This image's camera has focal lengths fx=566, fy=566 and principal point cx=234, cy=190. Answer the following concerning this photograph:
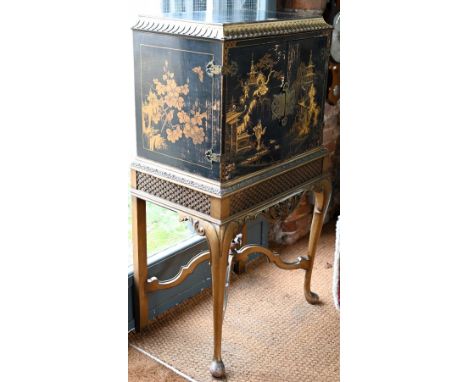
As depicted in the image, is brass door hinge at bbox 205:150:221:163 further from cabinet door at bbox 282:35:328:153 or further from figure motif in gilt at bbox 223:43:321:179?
cabinet door at bbox 282:35:328:153

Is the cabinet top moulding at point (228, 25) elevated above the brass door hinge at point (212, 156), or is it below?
above

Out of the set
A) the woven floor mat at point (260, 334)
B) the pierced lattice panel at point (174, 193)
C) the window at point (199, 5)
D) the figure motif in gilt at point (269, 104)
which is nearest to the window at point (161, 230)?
the woven floor mat at point (260, 334)

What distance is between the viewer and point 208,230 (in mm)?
1888

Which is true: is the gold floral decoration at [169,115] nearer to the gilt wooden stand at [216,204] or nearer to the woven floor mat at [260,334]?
the gilt wooden stand at [216,204]

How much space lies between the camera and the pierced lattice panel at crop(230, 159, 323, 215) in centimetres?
189

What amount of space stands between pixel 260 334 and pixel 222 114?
108 centimetres

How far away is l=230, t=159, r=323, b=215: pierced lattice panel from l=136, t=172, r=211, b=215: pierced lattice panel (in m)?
0.10

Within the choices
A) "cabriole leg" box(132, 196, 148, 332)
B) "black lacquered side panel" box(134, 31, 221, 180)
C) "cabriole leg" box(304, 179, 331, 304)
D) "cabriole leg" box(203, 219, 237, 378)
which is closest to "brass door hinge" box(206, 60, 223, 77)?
"black lacquered side panel" box(134, 31, 221, 180)

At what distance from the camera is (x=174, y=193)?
6.44 ft

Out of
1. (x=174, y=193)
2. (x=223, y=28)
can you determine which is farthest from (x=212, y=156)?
(x=223, y=28)

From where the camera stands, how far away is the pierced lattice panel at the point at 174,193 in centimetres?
189
